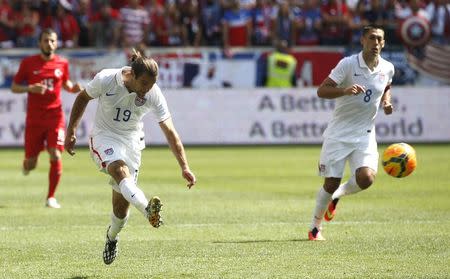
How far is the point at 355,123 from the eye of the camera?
38.5 ft

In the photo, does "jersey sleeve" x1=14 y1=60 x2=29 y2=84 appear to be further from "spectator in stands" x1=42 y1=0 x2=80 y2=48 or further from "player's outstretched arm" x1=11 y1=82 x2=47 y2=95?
"spectator in stands" x1=42 y1=0 x2=80 y2=48

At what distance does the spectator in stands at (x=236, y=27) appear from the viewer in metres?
28.9

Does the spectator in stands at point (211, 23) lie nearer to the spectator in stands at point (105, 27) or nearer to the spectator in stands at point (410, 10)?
the spectator in stands at point (105, 27)

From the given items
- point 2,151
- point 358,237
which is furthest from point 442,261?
point 2,151

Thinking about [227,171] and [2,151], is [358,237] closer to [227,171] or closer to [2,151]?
[227,171]

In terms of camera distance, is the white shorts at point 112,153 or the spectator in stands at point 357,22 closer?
the white shorts at point 112,153

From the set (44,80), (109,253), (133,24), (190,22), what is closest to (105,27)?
(133,24)

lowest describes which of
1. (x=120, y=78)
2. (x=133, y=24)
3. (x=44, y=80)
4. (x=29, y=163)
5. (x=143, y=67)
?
(x=133, y=24)

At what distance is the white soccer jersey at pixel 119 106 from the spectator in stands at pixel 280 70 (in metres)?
18.9

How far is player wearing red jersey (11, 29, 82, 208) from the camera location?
15.7 meters

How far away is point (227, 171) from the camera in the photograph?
21.3 m

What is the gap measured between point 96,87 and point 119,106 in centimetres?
27

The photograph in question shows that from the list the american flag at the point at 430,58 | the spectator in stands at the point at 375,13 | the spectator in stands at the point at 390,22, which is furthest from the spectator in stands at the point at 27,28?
the american flag at the point at 430,58

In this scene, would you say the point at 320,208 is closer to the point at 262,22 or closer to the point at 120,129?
the point at 120,129
